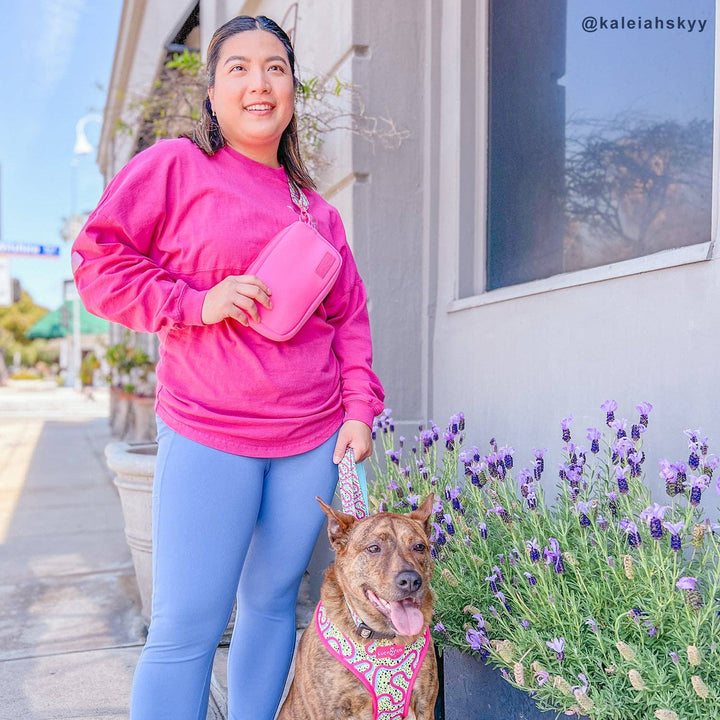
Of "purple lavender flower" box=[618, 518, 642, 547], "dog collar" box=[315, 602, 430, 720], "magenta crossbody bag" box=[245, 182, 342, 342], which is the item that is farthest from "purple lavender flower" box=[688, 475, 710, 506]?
Answer: "magenta crossbody bag" box=[245, 182, 342, 342]

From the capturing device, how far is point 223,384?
2.23 metres

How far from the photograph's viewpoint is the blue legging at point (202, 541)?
7.15ft

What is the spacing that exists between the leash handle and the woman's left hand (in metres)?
0.02

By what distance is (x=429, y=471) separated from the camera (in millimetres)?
3193

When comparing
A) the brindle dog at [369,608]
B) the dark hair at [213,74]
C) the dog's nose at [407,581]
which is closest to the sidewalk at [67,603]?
the brindle dog at [369,608]

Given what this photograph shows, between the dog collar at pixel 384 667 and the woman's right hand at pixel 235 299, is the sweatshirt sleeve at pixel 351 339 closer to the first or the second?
the woman's right hand at pixel 235 299

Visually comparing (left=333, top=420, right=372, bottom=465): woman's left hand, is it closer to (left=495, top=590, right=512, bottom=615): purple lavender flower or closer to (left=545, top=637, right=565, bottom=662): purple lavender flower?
(left=495, top=590, right=512, bottom=615): purple lavender flower

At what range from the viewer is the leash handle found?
2.43m

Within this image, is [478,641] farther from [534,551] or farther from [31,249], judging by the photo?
[31,249]

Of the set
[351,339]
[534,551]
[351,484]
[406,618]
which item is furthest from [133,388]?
[534,551]

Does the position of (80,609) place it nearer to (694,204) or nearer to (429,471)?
(429,471)

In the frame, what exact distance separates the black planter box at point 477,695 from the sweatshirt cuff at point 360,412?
92 centimetres

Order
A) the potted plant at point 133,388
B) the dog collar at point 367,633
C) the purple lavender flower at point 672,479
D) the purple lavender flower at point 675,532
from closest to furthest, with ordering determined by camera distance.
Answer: the purple lavender flower at point 675,532 < the purple lavender flower at point 672,479 < the dog collar at point 367,633 < the potted plant at point 133,388

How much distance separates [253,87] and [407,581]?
4.78 ft
